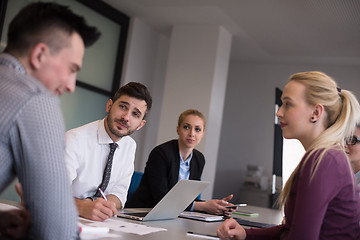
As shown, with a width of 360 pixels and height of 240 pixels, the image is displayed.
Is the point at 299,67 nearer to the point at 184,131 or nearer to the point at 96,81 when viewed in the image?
the point at 96,81

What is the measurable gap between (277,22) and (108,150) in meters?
3.79

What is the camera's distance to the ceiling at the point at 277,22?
4879mm

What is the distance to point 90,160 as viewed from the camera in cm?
231

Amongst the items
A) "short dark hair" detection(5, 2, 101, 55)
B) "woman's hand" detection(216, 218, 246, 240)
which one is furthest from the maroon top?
"short dark hair" detection(5, 2, 101, 55)

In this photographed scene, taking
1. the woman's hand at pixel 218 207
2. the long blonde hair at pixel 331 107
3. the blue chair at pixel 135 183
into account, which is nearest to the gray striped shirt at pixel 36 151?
the long blonde hair at pixel 331 107

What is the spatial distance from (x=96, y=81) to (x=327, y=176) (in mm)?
4693

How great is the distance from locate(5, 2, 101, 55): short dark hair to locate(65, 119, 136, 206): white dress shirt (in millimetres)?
1177

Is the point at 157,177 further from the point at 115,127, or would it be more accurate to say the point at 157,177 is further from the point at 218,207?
the point at 115,127

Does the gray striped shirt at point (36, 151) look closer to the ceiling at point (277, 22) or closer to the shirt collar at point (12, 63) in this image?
the shirt collar at point (12, 63)

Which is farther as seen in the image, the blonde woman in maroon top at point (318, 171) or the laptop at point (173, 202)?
the laptop at point (173, 202)

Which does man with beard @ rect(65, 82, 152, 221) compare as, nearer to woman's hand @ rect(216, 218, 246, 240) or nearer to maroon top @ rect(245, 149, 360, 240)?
woman's hand @ rect(216, 218, 246, 240)

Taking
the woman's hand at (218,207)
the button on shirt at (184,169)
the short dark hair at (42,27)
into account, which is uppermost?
the short dark hair at (42,27)

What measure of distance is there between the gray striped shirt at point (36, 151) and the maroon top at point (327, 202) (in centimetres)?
81

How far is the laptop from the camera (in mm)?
1924
